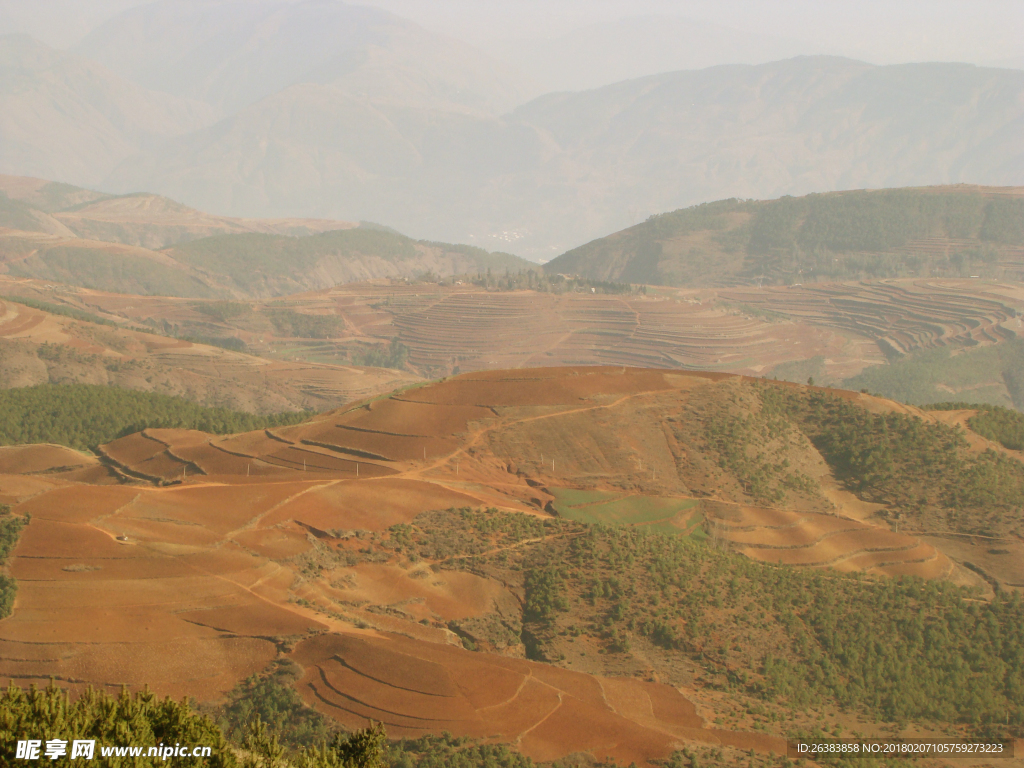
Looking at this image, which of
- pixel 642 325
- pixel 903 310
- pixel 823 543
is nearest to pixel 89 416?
pixel 823 543

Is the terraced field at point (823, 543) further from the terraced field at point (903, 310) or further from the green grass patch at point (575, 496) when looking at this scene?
the terraced field at point (903, 310)

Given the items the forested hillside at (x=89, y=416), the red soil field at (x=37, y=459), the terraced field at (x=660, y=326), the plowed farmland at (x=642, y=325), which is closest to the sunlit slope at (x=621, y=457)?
the red soil field at (x=37, y=459)

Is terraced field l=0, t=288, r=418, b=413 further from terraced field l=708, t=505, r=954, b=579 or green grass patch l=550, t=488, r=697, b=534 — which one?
terraced field l=708, t=505, r=954, b=579

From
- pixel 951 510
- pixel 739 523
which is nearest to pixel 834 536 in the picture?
pixel 739 523

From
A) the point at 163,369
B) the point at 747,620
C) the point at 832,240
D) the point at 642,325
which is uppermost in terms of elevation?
the point at 832,240

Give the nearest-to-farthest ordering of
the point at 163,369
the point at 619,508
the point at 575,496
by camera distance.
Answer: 1. the point at 619,508
2. the point at 575,496
3. the point at 163,369

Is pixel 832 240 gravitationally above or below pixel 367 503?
above

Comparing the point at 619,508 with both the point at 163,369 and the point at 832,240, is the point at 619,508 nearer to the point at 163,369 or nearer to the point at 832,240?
the point at 163,369
